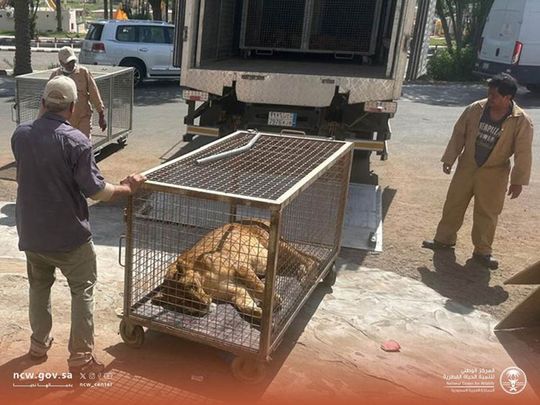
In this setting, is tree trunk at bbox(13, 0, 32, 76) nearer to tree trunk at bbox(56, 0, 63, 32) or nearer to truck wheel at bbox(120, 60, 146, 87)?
truck wheel at bbox(120, 60, 146, 87)

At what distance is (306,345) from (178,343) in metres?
0.83

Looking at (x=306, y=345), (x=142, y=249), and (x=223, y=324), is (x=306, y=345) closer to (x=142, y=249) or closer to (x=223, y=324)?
(x=223, y=324)

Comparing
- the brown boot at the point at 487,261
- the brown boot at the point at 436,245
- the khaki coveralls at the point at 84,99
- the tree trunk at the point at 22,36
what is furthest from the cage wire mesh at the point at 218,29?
the tree trunk at the point at 22,36

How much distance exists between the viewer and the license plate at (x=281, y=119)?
7.09m

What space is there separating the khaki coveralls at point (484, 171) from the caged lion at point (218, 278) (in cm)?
250

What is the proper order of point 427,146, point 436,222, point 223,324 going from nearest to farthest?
1. point 223,324
2. point 436,222
3. point 427,146

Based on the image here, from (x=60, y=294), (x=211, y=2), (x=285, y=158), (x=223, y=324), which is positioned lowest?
(x=60, y=294)

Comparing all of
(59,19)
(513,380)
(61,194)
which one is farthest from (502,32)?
(59,19)

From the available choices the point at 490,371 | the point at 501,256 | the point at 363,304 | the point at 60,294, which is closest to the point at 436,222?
the point at 501,256

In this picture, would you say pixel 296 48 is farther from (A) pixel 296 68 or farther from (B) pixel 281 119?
(B) pixel 281 119

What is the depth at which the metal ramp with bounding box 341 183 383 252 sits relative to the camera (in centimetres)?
558

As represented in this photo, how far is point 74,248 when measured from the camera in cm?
309

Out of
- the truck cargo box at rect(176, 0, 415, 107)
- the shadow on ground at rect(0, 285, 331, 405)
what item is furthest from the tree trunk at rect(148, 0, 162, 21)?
the shadow on ground at rect(0, 285, 331, 405)

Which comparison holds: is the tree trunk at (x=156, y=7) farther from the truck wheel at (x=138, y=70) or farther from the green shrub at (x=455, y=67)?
the green shrub at (x=455, y=67)
